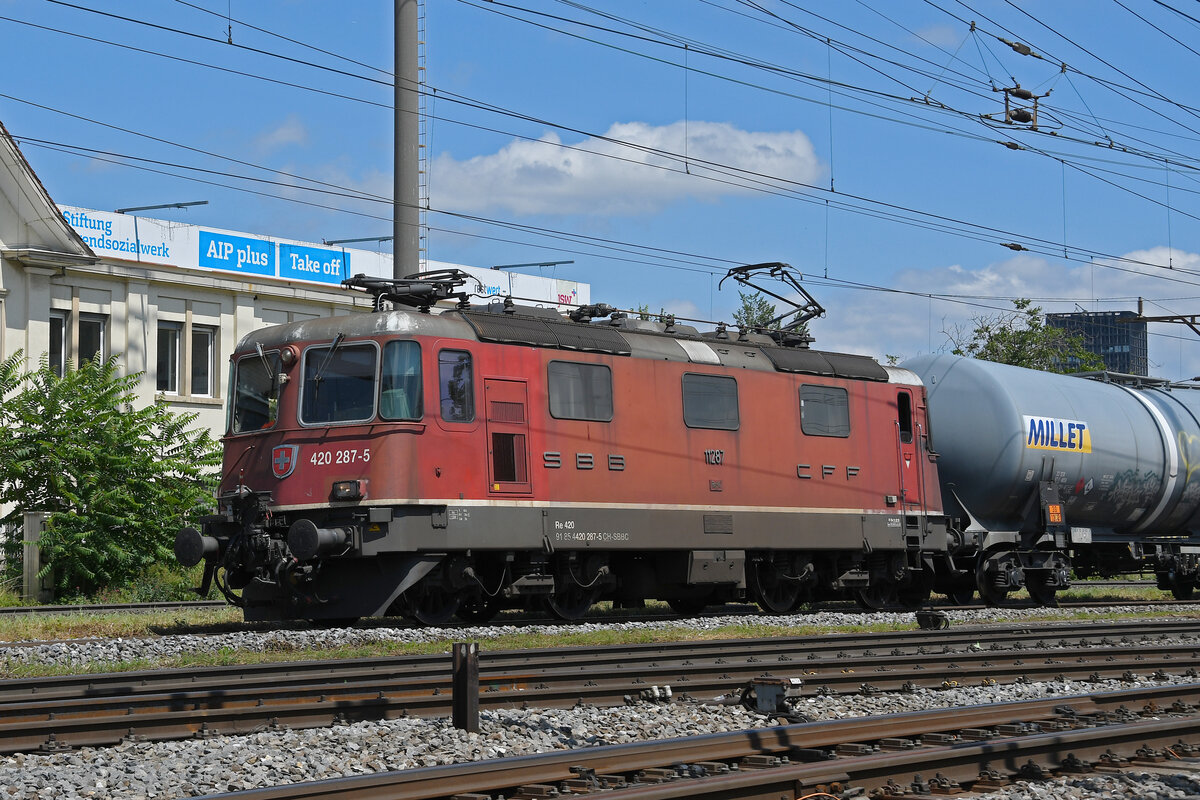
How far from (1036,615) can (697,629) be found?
6.23m

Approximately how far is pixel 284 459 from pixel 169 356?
→ 17.5 meters

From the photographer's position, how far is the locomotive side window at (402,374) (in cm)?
1533

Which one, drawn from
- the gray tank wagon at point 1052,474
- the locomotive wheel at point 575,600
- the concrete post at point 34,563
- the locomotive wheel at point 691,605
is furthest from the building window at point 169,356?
the gray tank wagon at point 1052,474

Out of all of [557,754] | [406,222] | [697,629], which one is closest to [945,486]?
[697,629]

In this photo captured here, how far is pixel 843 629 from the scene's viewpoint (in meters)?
17.3

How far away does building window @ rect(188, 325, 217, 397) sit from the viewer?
32219mm

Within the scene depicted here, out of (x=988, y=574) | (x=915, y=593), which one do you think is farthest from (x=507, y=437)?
(x=988, y=574)

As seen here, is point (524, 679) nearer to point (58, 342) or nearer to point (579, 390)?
point (579, 390)

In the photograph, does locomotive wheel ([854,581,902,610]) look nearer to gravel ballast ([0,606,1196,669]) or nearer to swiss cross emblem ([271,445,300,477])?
gravel ballast ([0,606,1196,669])

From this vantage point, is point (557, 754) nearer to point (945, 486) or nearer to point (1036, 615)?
point (1036, 615)

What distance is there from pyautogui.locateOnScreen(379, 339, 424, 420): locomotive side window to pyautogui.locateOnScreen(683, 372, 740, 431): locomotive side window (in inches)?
171

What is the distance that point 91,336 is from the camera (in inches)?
1189

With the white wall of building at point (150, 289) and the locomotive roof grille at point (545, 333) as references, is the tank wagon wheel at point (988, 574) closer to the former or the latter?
the locomotive roof grille at point (545, 333)

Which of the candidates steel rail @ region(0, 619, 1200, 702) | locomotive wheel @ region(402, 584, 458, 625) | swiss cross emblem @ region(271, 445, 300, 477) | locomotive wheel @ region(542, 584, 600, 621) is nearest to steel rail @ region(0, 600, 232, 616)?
swiss cross emblem @ region(271, 445, 300, 477)
